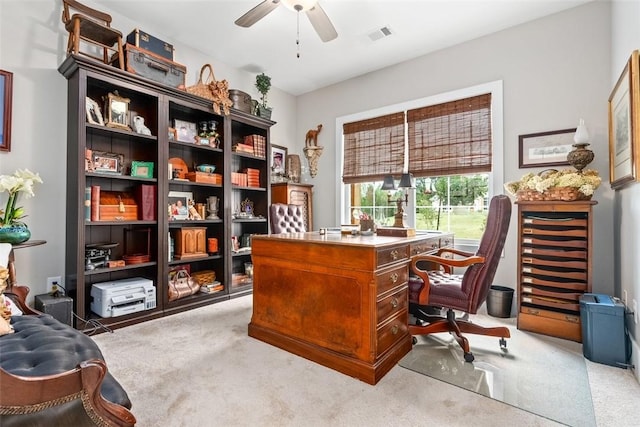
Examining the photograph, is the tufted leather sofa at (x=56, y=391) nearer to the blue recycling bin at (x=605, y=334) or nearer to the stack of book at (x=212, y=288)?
the stack of book at (x=212, y=288)

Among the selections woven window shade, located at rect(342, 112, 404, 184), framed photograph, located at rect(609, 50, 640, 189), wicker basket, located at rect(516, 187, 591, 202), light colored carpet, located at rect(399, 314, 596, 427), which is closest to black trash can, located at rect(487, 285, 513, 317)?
light colored carpet, located at rect(399, 314, 596, 427)

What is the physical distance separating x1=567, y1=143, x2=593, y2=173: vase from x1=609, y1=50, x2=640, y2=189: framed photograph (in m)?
0.17

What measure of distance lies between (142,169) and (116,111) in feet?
1.87

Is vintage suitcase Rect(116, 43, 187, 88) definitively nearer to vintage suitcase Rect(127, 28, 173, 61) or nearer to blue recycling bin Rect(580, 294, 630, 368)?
vintage suitcase Rect(127, 28, 173, 61)

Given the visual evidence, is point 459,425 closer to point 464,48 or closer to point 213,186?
point 213,186

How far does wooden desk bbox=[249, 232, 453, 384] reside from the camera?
1901mm

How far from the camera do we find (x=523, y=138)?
328 centimetres

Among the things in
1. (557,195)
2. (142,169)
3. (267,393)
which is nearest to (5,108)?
(142,169)

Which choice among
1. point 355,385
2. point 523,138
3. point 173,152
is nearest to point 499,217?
point 355,385

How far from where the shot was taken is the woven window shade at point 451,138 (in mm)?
3549

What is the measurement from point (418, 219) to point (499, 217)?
2010 mm

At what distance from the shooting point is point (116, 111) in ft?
9.41

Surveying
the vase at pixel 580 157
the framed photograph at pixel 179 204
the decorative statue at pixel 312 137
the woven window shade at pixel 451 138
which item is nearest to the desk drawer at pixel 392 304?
the vase at pixel 580 157

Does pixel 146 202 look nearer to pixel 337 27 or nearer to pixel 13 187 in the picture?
pixel 13 187
